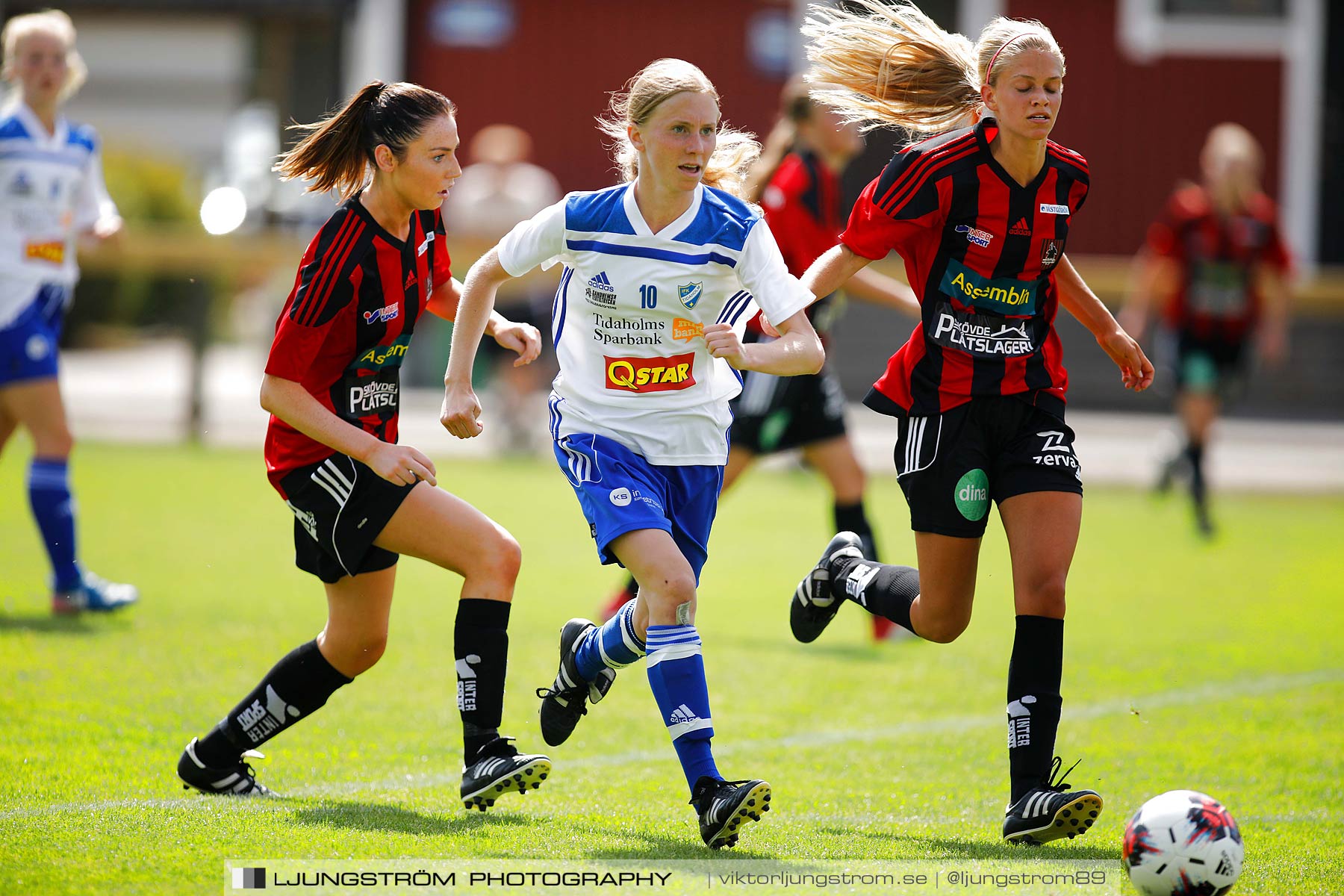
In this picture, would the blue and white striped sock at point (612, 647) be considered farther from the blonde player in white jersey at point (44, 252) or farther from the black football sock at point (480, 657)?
the blonde player in white jersey at point (44, 252)

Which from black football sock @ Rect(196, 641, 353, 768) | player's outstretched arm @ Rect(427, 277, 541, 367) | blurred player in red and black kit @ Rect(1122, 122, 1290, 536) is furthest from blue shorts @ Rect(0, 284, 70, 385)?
blurred player in red and black kit @ Rect(1122, 122, 1290, 536)

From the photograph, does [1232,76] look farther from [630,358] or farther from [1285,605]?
[630,358]

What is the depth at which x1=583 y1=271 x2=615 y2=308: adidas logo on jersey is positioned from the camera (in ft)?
14.2

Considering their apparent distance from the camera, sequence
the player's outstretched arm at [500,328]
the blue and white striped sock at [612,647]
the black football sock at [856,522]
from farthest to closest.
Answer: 1. the black football sock at [856,522]
2. the player's outstretched arm at [500,328]
3. the blue and white striped sock at [612,647]

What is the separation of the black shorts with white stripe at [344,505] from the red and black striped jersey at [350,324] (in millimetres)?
62

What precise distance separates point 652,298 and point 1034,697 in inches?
59.0

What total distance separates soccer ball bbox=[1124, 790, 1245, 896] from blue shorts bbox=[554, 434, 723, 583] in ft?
4.26

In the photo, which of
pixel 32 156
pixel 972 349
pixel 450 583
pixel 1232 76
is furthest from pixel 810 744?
pixel 1232 76

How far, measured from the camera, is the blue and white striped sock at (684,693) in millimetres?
4043

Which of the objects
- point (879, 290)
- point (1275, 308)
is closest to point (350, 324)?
point (879, 290)

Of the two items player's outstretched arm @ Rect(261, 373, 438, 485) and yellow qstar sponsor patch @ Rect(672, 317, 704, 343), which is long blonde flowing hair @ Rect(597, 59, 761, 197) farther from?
player's outstretched arm @ Rect(261, 373, 438, 485)

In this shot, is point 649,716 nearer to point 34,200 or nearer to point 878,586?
point 878,586

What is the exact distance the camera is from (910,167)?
176 inches

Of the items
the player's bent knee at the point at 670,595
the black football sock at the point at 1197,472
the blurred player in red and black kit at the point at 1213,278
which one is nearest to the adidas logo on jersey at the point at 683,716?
the player's bent knee at the point at 670,595
